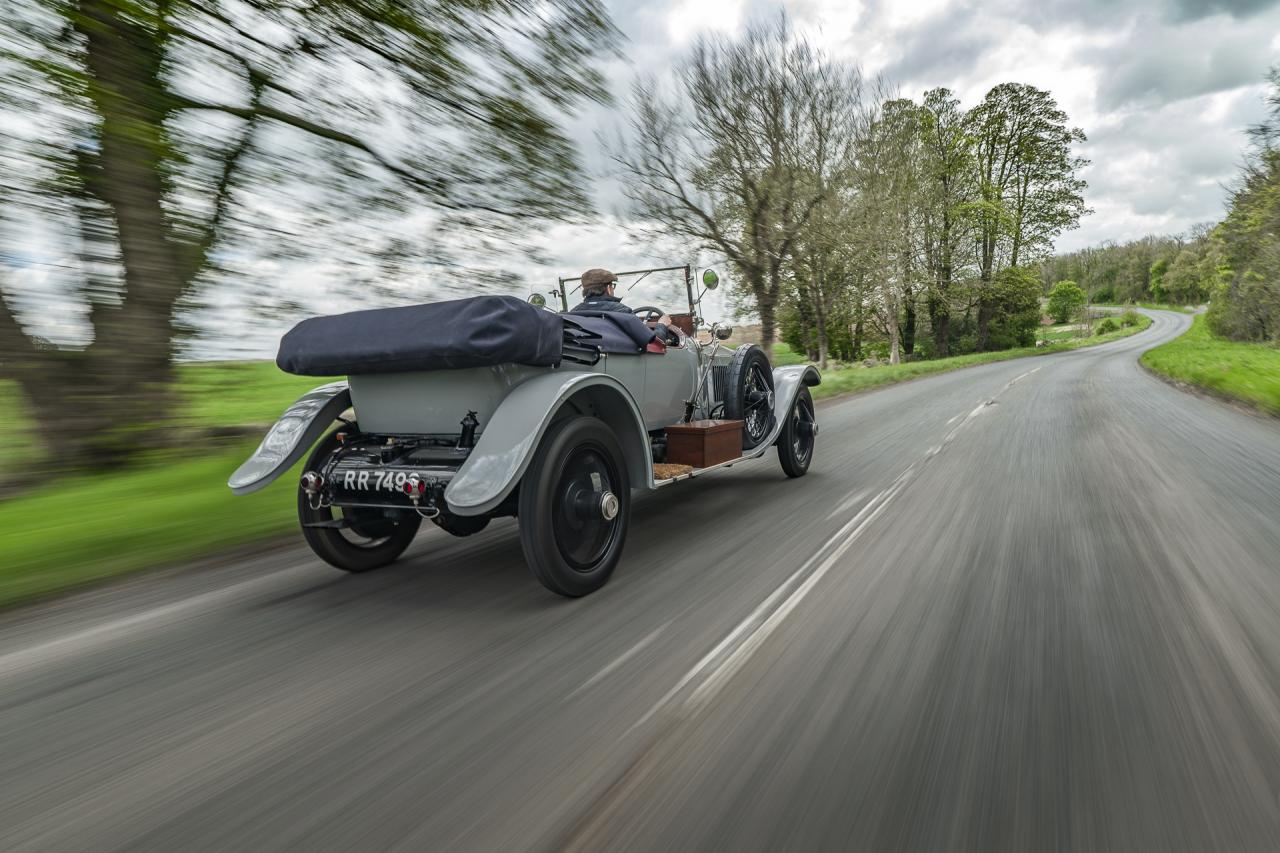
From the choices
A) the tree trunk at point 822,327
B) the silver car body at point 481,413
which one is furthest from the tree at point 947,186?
the silver car body at point 481,413

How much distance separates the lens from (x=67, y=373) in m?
5.15

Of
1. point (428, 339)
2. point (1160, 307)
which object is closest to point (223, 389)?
point (428, 339)

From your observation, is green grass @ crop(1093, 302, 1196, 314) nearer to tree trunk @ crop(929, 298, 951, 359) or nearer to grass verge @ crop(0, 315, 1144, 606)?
tree trunk @ crop(929, 298, 951, 359)

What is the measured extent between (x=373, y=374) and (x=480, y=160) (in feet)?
14.4

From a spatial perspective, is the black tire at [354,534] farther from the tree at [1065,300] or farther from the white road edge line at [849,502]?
the tree at [1065,300]

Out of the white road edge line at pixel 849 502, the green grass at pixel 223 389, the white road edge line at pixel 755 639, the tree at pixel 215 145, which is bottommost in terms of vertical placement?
the white road edge line at pixel 849 502

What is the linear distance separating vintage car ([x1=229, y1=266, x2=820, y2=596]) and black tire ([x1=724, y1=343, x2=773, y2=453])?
126 centimetres

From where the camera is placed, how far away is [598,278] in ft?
15.7

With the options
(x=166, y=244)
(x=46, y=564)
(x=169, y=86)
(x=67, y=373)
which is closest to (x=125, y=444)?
(x=67, y=373)

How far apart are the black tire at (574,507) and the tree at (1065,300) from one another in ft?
241

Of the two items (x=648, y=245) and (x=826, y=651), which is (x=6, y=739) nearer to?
(x=826, y=651)

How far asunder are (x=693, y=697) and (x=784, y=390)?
3968mm

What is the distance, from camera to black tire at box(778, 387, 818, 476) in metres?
6.06

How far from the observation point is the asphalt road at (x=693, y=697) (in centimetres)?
171
